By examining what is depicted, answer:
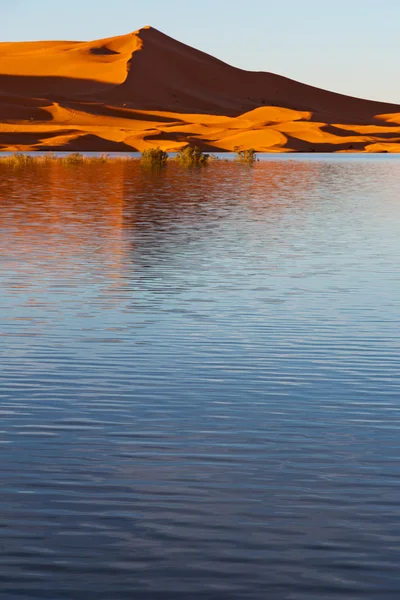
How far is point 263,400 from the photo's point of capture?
11891 mm

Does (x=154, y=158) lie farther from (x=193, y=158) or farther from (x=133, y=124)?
(x=133, y=124)

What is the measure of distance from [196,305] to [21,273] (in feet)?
17.6

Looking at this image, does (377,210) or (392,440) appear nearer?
(392,440)

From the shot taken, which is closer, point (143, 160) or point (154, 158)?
point (154, 158)

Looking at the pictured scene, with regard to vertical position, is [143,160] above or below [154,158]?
below

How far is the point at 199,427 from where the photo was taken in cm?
1084

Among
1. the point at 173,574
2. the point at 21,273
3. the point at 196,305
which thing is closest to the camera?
the point at 173,574

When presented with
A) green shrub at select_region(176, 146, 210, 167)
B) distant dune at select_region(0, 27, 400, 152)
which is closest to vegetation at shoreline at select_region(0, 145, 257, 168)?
green shrub at select_region(176, 146, 210, 167)

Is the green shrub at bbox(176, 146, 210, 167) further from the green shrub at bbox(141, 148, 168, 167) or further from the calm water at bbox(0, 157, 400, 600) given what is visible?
the calm water at bbox(0, 157, 400, 600)

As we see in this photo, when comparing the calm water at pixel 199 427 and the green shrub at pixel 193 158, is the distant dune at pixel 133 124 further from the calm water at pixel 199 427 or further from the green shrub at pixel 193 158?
the calm water at pixel 199 427

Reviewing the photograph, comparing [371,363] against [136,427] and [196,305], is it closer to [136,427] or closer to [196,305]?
[136,427]

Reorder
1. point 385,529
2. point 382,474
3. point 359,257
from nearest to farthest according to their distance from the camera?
point 385,529, point 382,474, point 359,257

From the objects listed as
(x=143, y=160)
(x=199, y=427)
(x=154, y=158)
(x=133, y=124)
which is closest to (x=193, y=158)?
(x=143, y=160)

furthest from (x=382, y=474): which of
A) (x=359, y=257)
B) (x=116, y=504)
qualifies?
(x=359, y=257)
